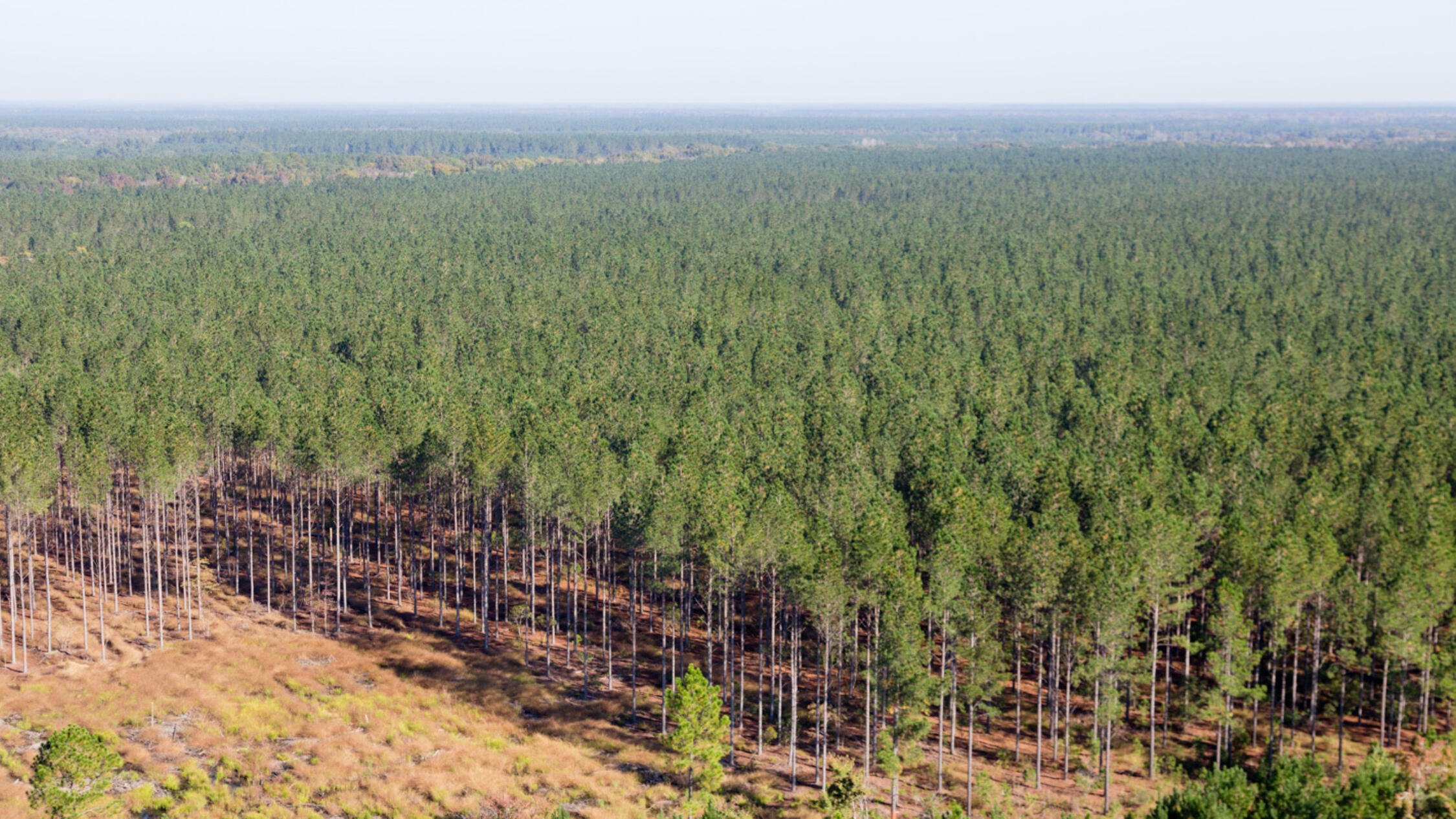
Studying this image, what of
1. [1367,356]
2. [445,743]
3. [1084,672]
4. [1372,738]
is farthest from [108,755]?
[1367,356]

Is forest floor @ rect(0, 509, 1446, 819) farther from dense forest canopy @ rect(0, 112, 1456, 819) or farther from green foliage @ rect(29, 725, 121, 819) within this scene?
green foliage @ rect(29, 725, 121, 819)

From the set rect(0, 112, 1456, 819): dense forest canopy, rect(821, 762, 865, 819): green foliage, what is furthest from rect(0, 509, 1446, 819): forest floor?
rect(0, 112, 1456, 819): dense forest canopy

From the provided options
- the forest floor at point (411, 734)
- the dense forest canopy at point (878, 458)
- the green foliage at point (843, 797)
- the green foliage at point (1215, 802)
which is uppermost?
the dense forest canopy at point (878, 458)

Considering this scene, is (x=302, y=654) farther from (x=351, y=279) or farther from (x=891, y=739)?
(x=351, y=279)

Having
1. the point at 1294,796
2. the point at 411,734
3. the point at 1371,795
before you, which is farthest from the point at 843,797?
the point at 411,734

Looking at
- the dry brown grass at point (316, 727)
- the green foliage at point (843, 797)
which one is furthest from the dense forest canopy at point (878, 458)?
the dry brown grass at point (316, 727)

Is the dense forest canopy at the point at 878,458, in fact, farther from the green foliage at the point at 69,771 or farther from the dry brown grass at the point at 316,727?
the green foliage at the point at 69,771
